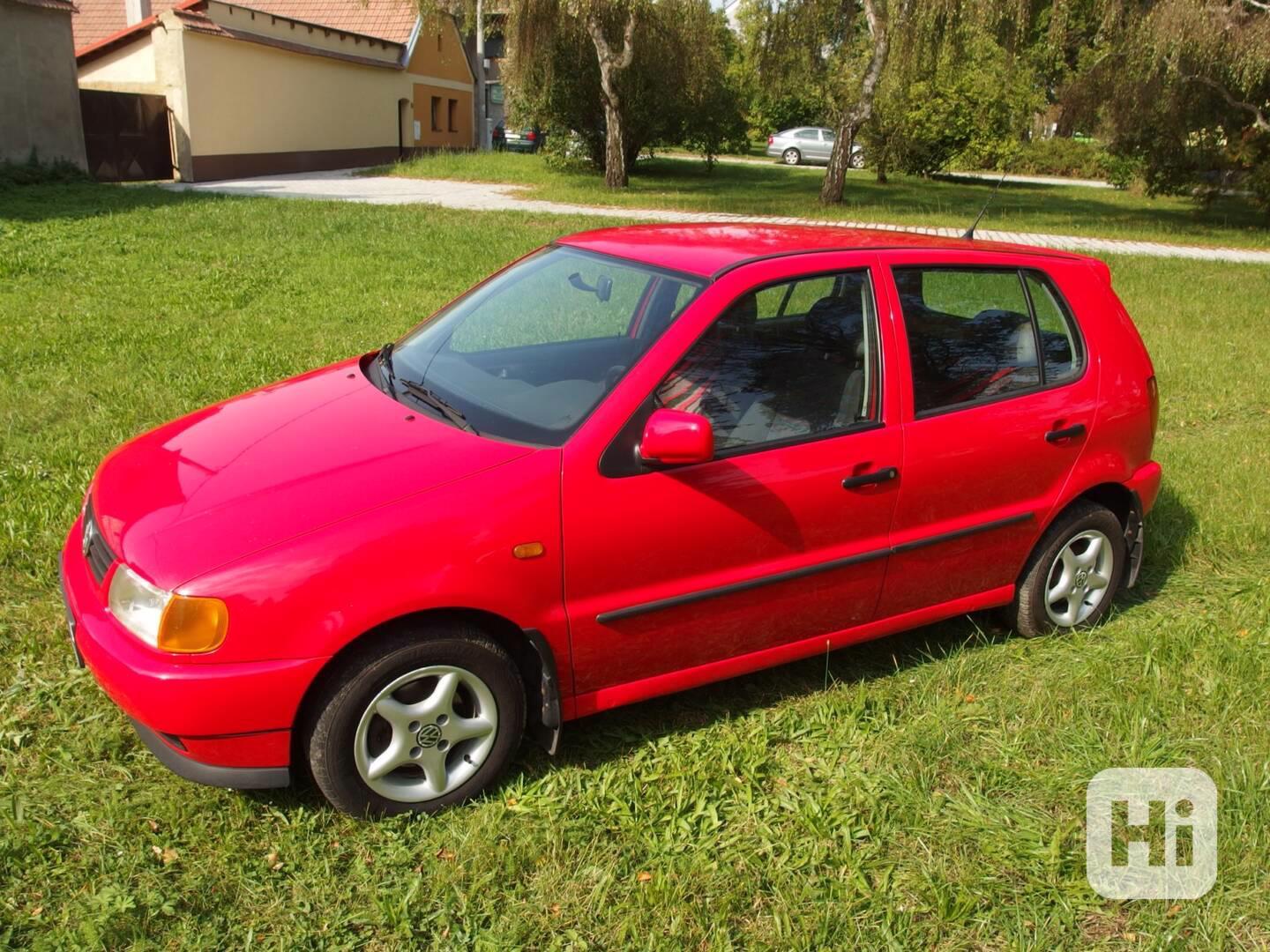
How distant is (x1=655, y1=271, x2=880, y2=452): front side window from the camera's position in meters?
3.47

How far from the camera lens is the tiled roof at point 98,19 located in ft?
109

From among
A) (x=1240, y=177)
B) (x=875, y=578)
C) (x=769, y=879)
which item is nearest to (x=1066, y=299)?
(x=875, y=578)

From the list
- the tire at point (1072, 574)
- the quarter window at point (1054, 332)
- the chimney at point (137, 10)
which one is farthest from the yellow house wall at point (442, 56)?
the tire at point (1072, 574)

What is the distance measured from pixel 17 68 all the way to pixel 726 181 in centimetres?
1760

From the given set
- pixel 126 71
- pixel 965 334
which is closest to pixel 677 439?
pixel 965 334

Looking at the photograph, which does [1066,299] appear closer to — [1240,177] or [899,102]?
[1240,177]

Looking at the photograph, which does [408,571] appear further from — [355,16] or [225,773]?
[355,16]

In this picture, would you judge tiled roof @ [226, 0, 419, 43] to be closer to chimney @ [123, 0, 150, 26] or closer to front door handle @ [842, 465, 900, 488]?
chimney @ [123, 0, 150, 26]

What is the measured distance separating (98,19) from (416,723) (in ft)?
124

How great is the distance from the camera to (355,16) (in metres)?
36.1

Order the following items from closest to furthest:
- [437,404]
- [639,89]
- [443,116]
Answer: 1. [437,404]
2. [639,89]
3. [443,116]

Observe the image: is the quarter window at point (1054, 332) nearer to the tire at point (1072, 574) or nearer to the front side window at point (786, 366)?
the tire at point (1072, 574)

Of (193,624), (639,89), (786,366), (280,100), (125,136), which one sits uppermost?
(639,89)

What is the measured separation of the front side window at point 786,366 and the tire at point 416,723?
1009 mm
